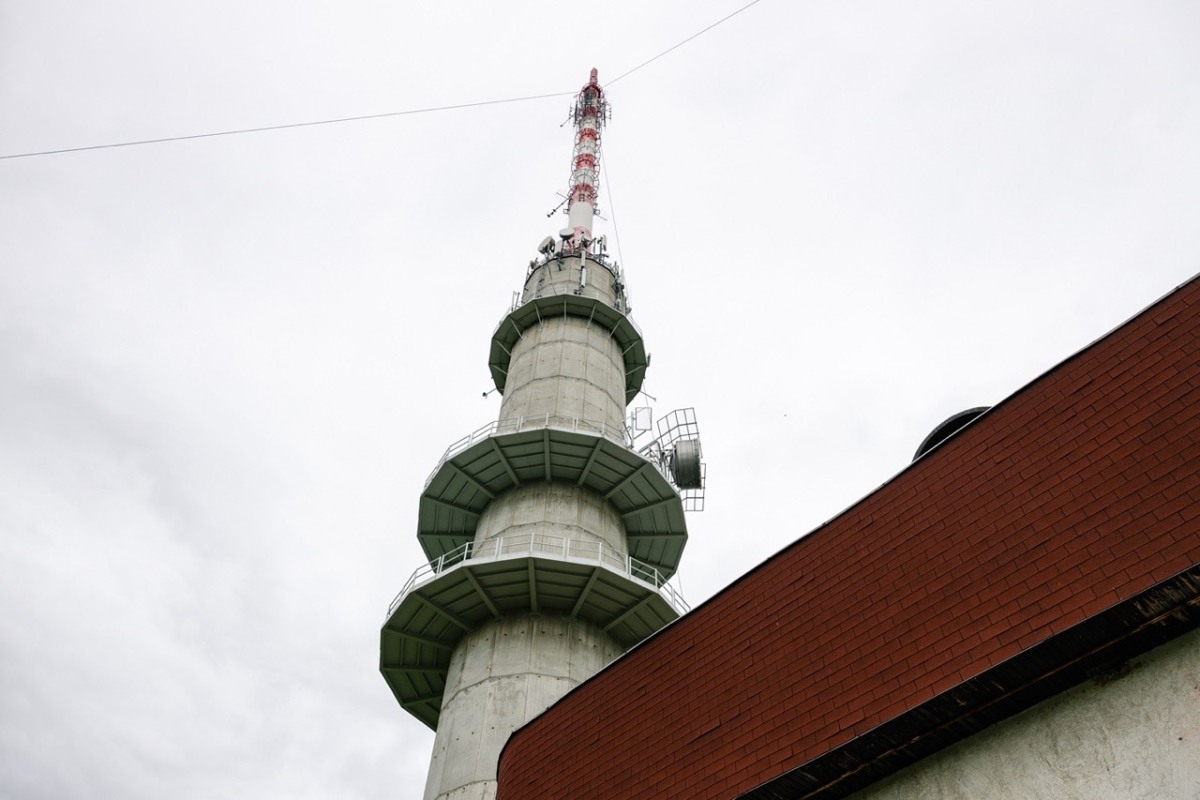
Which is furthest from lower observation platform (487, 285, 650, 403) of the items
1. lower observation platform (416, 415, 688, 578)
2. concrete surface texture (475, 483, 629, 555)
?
concrete surface texture (475, 483, 629, 555)

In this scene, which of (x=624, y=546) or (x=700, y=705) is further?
(x=624, y=546)

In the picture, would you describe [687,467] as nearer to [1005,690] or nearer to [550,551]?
[550,551]

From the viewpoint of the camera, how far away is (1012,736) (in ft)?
27.3

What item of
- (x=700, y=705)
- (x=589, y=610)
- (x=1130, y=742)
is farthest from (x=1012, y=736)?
(x=589, y=610)

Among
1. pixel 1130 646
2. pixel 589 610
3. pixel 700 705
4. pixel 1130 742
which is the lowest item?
pixel 1130 742

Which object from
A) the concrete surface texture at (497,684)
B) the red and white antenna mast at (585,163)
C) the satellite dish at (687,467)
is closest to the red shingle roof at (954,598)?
the concrete surface texture at (497,684)

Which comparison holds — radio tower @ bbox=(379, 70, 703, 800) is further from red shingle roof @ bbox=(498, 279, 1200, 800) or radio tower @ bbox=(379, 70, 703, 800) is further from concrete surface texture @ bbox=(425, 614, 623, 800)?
red shingle roof @ bbox=(498, 279, 1200, 800)

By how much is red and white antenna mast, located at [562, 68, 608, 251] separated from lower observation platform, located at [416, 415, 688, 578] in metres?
13.3

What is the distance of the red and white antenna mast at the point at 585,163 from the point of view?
36.7m

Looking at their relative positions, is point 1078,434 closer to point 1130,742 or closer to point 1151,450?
point 1151,450

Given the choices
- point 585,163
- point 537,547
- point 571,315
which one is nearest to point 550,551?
point 537,547

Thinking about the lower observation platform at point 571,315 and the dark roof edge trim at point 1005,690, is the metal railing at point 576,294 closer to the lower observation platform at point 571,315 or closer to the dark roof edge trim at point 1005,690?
the lower observation platform at point 571,315

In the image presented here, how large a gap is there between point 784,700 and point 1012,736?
2540 millimetres

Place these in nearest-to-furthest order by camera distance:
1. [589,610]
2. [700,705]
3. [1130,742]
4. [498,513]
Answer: [1130,742] → [700,705] → [589,610] → [498,513]
